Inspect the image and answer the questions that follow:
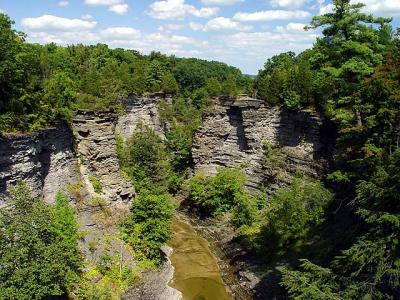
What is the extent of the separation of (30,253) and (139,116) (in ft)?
130

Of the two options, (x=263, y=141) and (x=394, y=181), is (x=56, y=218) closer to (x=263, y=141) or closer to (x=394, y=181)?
(x=394, y=181)

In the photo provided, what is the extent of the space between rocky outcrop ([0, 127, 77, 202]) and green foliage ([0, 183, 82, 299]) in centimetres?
158

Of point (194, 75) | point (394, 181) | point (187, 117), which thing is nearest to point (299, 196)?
point (394, 181)

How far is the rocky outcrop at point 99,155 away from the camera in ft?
104

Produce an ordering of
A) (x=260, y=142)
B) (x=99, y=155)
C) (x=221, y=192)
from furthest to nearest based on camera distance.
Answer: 1. (x=260, y=142)
2. (x=221, y=192)
3. (x=99, y=155)

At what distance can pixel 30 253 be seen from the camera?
69.6 feet

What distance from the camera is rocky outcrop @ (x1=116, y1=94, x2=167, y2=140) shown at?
188 feet

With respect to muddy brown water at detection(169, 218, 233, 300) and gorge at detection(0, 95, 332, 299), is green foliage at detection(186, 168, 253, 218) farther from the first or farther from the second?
muddy brown water at detection(169, 218, 233, 300)

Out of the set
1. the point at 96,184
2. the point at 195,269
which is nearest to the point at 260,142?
the point at 195,269

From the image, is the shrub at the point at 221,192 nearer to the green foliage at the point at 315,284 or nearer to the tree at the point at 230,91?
the tree at the point at 230,91

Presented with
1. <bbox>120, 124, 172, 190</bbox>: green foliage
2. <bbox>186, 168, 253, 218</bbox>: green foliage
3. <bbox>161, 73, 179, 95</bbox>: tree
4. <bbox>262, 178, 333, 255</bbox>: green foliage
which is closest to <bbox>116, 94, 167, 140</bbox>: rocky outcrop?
<bbox>161, 73, 179, 95</bbox>: tree

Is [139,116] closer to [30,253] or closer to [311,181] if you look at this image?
[311,181]

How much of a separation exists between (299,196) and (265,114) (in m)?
12.0

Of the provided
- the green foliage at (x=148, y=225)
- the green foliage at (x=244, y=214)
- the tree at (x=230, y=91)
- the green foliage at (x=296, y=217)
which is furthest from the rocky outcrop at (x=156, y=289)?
the tree at (x=230, y=91)
